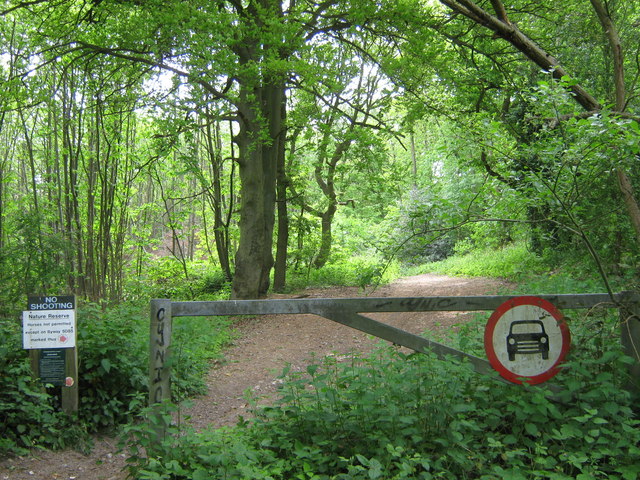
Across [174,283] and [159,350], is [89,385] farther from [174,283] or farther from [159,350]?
[174,283]

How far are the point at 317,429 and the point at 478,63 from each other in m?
12.0

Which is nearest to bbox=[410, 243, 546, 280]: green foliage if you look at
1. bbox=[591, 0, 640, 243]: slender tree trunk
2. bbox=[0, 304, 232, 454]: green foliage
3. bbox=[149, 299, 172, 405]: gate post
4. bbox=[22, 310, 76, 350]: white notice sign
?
bbox=[591, 0, 640, 243]: slender tree trunk

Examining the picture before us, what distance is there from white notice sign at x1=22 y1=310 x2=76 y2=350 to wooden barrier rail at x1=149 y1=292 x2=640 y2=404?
2.18 metres

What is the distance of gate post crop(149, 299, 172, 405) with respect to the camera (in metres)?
3.74

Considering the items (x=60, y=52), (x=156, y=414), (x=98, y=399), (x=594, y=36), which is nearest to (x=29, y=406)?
(x=98, y=399)

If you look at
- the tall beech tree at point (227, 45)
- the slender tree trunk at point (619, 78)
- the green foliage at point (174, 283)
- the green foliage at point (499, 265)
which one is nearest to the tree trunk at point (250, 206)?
the tall beech tree at point (227, 45)

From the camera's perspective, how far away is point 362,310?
12.9ft

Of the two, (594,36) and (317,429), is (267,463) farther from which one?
(594,36)

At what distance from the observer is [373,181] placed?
642 inches

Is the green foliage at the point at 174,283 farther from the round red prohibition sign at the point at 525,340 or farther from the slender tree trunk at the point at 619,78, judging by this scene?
the round red prohibition sign at the point at 525,340

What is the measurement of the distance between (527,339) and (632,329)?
32.7 inches

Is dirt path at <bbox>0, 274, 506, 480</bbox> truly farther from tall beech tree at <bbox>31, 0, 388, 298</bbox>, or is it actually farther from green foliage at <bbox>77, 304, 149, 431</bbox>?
tall beech tree at <bbox>31, 0, 388, 298</bbox>

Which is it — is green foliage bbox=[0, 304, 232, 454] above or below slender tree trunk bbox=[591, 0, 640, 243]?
below

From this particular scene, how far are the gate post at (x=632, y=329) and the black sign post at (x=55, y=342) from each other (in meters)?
5.10
